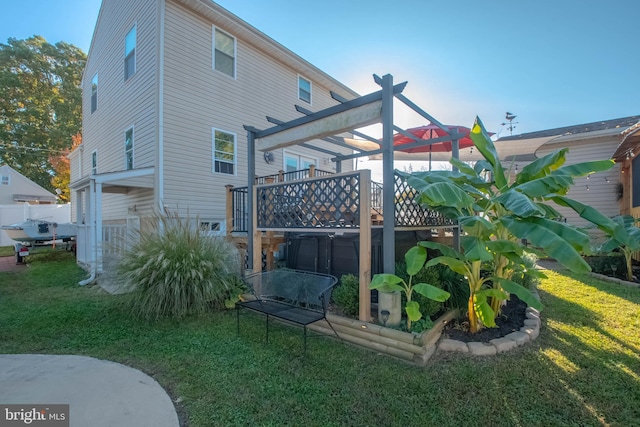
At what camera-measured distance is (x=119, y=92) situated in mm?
10477

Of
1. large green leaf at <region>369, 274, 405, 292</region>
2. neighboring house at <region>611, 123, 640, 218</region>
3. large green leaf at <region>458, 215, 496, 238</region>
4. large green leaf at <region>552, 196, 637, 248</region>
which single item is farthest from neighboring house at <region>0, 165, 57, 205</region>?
neighboring house at <region>611, 123, 640, 218</region>

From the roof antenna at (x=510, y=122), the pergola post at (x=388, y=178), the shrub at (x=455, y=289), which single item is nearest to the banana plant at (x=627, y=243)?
the shrub at (x=455, y=289)

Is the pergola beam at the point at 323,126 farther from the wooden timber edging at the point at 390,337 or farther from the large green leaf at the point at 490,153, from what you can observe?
the wooden timber edging at the point at 390,337

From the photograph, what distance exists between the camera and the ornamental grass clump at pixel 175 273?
4.64 metres

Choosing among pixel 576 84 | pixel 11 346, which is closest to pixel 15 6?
pixel 11 346

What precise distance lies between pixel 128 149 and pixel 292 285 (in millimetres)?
8616

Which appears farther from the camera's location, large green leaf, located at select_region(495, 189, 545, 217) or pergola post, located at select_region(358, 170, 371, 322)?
pergola post, located at select_region(358, 170, 371, 322)

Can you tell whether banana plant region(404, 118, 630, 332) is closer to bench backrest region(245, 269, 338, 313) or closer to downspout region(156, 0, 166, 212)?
bench backrest region(245, 269, 338, 313)

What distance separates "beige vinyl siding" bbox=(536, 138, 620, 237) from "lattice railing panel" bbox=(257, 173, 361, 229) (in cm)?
1177

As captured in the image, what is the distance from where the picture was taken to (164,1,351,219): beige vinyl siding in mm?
8492

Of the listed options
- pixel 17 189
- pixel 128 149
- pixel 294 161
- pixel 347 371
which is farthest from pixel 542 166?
pixel 17 189

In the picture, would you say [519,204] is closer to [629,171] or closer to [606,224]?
[606,224]

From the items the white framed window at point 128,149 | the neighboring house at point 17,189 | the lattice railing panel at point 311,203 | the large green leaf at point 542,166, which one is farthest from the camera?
the neighboring house at point 17,189

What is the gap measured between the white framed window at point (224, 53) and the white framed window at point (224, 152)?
2.05 meters
